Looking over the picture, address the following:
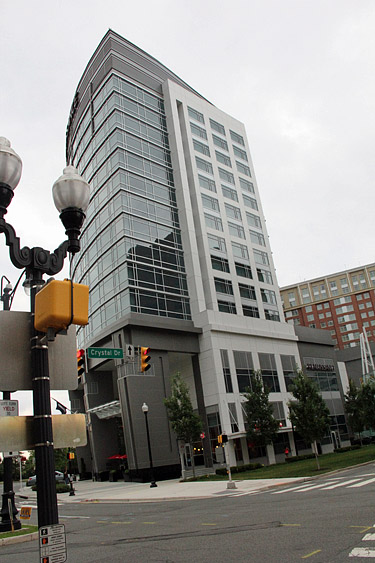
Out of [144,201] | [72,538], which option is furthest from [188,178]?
[72,538]

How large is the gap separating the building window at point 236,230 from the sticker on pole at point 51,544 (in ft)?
173

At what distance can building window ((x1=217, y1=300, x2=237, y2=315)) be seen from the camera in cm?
4997

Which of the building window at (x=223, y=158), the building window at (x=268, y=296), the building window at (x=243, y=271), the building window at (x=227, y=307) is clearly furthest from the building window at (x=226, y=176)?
the building window at (x=227, y=307)

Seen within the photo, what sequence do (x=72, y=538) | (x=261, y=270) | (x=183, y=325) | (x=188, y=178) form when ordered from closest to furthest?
(x=72, y=538) < (x=183, y=325) < (x=188, y=178) < (x=261, y=270)

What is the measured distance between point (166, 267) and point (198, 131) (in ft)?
65.7

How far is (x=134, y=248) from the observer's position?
45969 mm

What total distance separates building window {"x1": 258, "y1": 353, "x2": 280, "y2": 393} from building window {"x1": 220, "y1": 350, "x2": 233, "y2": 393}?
18.2ft

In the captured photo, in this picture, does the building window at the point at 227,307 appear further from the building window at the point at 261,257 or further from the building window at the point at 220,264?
the building window at the point at 261,257

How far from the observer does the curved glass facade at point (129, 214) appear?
150ft

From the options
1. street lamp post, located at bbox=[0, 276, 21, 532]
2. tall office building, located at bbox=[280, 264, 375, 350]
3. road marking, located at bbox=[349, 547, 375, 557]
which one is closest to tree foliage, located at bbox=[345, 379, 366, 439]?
street lamp post, located at bbox=[0, 276, 21, 532]

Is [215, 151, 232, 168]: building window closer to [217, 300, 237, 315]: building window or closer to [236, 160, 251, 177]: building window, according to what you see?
[236, 160, 251, 177]: building window

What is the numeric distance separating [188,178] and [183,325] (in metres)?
18.4

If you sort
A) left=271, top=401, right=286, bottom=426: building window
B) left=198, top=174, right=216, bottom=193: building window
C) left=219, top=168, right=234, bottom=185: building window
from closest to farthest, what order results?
left=271, top=401, right=286, bottom=426: building window, left=198, top=174, right=216, bottom=193: building window, left=219, top=168, right=234, bottom=185: building window

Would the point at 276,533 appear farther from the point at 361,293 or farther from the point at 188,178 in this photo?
the point at 361,293
